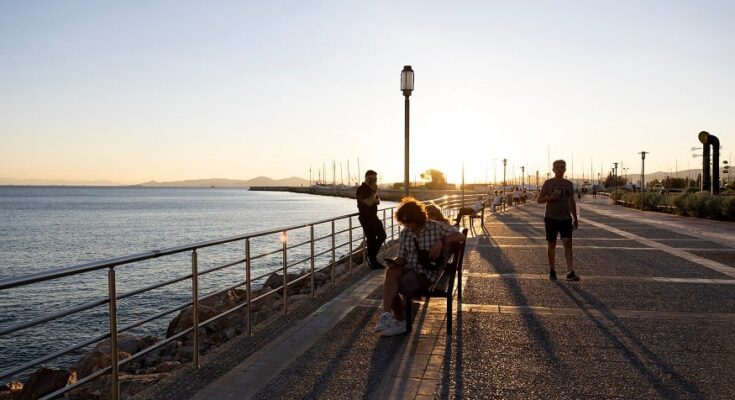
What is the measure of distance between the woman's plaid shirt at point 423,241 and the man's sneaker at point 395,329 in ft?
1.76

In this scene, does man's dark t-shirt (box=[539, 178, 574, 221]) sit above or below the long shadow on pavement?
above

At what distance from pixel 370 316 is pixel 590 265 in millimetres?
5776

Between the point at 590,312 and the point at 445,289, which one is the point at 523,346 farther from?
the point at 590,312

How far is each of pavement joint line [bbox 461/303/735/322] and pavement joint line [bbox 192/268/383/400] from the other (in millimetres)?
1546

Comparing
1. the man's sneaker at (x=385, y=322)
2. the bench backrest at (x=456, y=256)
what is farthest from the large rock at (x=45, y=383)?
the bench backrest at (x=456, y=256)

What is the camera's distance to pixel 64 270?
10.5ft

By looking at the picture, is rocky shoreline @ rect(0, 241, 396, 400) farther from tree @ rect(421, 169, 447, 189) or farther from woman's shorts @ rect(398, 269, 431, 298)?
tree @ rect(421, 169, 447, 189)

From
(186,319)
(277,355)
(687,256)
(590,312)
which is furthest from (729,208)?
(277,355)

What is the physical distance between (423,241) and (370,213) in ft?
13.3

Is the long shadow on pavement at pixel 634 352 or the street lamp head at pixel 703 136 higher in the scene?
the street lamp head at pixel 703 136

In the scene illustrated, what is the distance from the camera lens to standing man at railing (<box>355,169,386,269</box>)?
32.0ft

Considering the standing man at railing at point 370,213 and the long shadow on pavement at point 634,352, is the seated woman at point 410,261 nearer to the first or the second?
the long shadow on pavement at point 634,352

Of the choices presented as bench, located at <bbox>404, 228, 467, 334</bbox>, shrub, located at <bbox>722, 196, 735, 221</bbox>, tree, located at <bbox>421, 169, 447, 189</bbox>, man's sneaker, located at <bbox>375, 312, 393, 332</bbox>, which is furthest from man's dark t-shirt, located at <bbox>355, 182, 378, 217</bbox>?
tree, located at <bbox>421, 169, 447, 189</bbox>

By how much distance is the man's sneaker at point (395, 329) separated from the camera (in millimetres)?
5676
